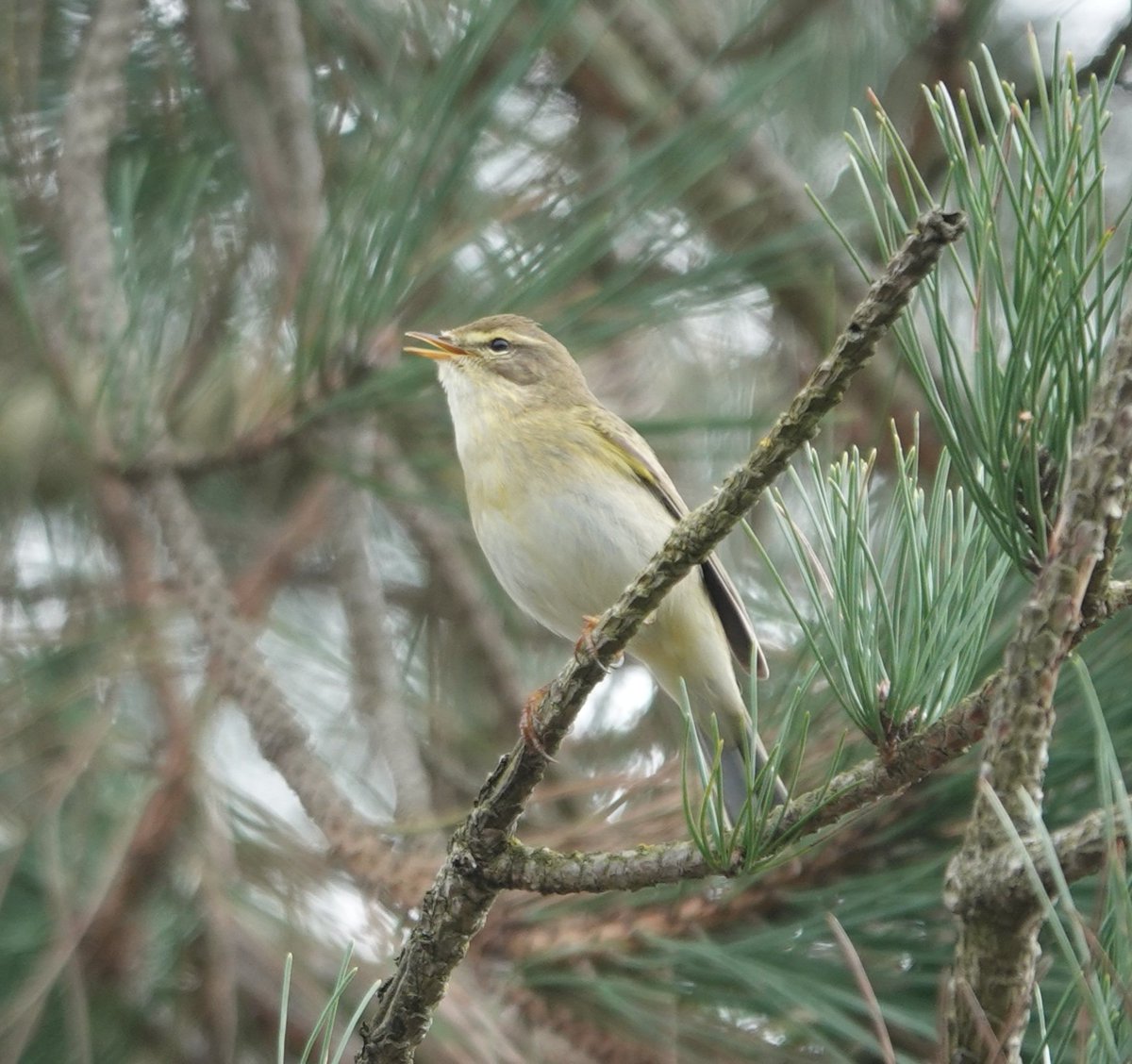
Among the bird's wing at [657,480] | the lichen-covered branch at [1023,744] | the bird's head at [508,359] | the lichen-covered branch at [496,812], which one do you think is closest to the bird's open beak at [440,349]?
the bird's head at [508,359]

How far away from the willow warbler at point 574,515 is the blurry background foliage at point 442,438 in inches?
4.1

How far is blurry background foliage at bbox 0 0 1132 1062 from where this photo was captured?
6.27 ft

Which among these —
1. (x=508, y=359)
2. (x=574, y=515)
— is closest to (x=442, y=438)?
(x=508, y=359)

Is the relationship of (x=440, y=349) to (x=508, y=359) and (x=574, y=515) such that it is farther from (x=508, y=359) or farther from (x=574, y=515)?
(x=574, y=515)

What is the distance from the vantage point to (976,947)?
106 centimetres

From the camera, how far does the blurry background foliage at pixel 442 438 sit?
6.27ft

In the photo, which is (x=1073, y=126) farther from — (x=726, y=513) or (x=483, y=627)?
(x=483, y=627)

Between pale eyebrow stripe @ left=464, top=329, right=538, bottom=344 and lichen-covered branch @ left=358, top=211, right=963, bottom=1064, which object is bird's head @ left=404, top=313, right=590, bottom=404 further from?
lichen-covered branch @ left=358, top=211, right=963, bottom=1064

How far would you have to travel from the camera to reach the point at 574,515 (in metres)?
2.95

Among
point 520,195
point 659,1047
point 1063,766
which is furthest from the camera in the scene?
point 520,195

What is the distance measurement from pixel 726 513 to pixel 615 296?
150cm

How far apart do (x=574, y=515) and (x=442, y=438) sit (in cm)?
53

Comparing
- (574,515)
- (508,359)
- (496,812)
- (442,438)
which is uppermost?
(508,359)

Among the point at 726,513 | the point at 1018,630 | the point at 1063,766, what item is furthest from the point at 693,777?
the point at 1018,630
